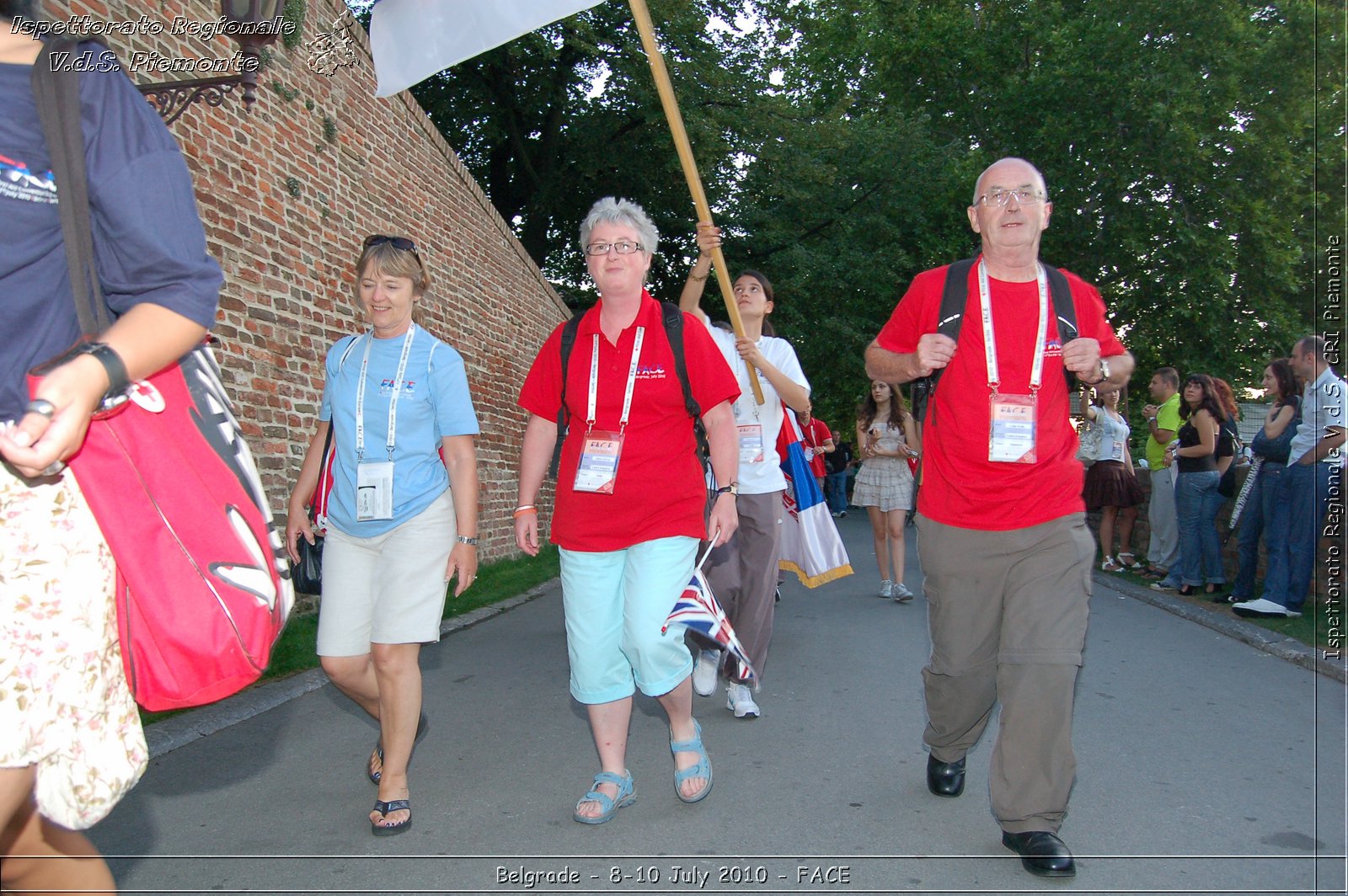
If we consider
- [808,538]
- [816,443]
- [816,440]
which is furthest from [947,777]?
[816,440]

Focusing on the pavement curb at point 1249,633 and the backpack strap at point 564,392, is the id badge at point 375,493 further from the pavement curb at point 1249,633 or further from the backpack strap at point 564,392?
the pavement curb at point 1249,633

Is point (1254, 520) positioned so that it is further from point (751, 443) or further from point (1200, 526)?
point (751, 443)

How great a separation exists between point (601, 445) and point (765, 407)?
2.32 metres

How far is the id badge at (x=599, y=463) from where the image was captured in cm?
392

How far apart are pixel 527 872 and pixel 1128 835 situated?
6.51 ft

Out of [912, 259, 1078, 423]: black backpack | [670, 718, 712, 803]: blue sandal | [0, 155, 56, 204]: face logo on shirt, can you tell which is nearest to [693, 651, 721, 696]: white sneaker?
[670, 718, 712, 803]: blue sandal

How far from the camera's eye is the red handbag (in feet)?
5.59

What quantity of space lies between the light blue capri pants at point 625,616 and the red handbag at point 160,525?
2.17 m

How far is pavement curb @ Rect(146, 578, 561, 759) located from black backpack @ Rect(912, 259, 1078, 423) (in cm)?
326

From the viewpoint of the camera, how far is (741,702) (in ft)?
18.1

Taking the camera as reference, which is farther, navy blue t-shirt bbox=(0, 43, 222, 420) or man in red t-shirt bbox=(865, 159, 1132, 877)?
man in red t-shirt bbox=(865, 159, 1132, 877)

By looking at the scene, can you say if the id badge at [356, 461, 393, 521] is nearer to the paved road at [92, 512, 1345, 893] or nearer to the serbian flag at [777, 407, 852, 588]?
the paved road at [92, 512, 1345, 893]

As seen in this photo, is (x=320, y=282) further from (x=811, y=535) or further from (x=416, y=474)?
(x=416, y=474)

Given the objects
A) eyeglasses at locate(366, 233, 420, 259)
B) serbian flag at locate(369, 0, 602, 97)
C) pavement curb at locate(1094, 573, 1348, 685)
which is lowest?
pavement curb at locate(1094, 573, 1348, 685)
